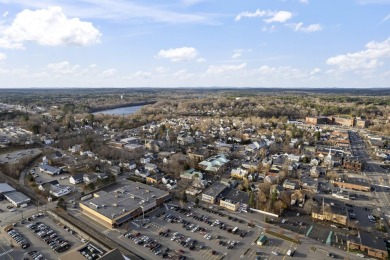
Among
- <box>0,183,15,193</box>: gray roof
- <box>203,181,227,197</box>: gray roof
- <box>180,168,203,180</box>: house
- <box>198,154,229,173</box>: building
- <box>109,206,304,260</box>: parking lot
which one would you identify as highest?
<box>198,154,229,173</box>: building

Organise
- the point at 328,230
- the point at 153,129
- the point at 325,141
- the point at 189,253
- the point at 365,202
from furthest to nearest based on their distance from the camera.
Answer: the point at 153,129 → the point at 325,141 → the point at 365,202 → the point at 328,230 → the point at 189,253

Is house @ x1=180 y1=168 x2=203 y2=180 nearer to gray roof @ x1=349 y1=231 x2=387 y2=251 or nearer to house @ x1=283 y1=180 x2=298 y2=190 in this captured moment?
house @ x1=283 y1=180 x2=298 y2=190

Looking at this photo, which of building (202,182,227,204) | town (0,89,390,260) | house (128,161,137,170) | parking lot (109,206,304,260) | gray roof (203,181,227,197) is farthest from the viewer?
house (128,161,137,170)

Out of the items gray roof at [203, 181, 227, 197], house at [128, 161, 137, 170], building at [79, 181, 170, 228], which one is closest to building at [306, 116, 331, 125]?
A: gray roof at [203, 181, 227, 197]

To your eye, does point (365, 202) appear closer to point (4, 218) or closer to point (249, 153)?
point (249, 153)

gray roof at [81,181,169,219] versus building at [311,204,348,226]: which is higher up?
gray roof at [81,181,169,219]

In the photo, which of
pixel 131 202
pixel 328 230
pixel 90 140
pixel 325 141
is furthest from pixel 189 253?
pixel 325 141

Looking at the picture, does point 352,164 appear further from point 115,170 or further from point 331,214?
point 115,170
